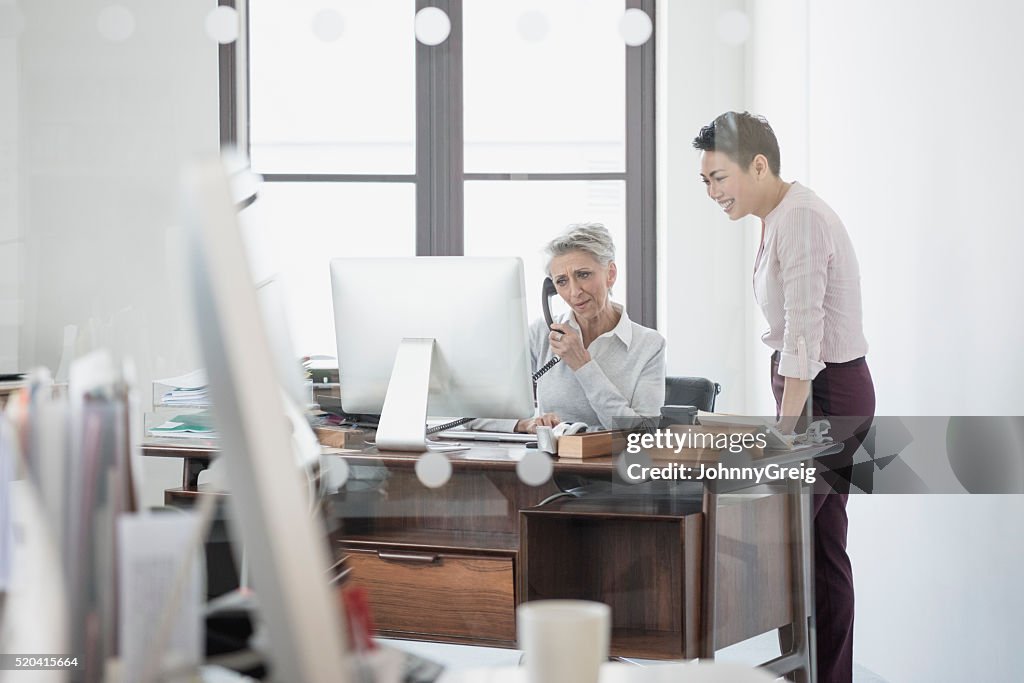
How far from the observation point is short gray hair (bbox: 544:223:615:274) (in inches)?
92.7

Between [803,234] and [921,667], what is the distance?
4.36ft

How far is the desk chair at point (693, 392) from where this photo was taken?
92.2 inches

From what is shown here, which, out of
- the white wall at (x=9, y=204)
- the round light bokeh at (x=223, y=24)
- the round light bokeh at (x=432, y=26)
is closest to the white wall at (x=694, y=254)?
the round light bokeh at (x=432, y=26)

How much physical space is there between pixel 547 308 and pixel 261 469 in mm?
1837

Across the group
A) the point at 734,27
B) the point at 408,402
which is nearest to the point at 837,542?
the point at 408,402

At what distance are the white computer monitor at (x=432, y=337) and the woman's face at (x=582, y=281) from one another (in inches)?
11.1

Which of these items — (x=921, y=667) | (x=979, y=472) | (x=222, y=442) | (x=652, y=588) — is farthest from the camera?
(x=921, y=667)

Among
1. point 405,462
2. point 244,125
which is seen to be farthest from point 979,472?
point 244,125

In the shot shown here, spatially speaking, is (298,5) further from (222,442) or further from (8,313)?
(222,442)

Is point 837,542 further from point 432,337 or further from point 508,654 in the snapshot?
point 432,337

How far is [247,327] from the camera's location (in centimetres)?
50

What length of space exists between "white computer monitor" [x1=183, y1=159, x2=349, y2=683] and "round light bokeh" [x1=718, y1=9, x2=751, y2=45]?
2047mm

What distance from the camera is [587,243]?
237cm
